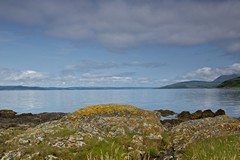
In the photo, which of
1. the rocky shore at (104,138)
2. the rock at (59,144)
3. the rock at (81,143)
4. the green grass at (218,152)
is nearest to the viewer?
the green grass at (218,152)

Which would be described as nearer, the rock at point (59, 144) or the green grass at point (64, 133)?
the rock at point (59, 144)

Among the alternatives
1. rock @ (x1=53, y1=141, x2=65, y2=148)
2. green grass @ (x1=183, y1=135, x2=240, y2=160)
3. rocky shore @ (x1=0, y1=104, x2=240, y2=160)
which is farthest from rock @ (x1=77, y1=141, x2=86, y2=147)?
green grass @ (x1=183, y1=135, x2=240, y2=160)

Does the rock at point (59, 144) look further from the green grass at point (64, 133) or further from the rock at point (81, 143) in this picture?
the green grass at point (64, 133)

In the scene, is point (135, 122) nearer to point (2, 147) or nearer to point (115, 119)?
point (115, 119)

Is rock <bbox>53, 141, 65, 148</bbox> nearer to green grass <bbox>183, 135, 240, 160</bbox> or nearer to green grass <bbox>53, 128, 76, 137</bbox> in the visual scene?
green grass <bbox>53, 128, 76, 137</bbox>

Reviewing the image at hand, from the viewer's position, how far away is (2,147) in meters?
13.3

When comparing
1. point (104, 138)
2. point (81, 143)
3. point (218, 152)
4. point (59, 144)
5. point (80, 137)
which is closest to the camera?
point (218, 152)

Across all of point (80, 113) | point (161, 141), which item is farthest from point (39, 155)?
point (80, 113)

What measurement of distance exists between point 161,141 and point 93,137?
487cm

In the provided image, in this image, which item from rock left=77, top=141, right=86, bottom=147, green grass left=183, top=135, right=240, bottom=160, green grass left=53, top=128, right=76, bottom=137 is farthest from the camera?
green grass left=53, top=128, right=76, bottom=137

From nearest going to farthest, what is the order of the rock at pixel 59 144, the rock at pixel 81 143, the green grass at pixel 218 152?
the green grass at pixel 218 152 < the rock at pixel 59 144 < the rock at pixel 81 143

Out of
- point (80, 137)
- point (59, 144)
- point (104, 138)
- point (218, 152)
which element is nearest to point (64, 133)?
point (80, 137)

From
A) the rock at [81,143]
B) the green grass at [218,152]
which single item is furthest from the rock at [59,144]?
the green grass at [218,152]

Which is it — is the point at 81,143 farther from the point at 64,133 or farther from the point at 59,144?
the point at 64,133
